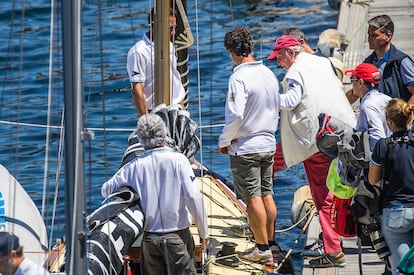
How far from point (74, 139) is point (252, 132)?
323 centimetres

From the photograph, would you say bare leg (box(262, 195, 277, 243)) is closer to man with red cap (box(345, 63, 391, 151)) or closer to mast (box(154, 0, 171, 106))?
man with red cap (box(345, 63, 391, 151))

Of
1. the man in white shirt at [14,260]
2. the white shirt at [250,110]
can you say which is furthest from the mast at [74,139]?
the white shirt at [250,110]

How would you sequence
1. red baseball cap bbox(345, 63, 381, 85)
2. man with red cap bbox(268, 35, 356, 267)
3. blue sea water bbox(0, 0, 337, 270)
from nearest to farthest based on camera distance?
1. red baseball cap bbox(345, 63, 381, 85)
2. man with red cap bbox(268, 35, 356, 267)
3. blue sea water bbox(0, 0, 337, 270)

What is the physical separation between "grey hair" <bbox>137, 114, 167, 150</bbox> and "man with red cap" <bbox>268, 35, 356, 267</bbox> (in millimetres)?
1878

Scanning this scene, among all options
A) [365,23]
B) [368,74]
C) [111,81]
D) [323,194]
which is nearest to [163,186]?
[368,74]

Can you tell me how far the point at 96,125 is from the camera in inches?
626

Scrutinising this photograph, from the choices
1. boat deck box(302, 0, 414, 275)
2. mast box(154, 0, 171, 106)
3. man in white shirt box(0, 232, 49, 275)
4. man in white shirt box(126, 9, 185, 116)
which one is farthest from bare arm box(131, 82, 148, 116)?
boat deck box(302, 0, 414, 275)

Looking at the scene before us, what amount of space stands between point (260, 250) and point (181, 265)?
141 cm

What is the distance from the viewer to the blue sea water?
13.4m

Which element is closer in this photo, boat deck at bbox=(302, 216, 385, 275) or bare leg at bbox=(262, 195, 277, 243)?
bare leg at bbox=(262, 195, 277, 243)

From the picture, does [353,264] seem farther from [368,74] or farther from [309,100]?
[368,74]

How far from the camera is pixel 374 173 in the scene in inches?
297

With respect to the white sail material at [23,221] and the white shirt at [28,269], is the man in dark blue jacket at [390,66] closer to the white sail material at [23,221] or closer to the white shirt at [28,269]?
the white sail material at [23,221]

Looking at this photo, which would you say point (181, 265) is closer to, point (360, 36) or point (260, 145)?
point (260, 145)
